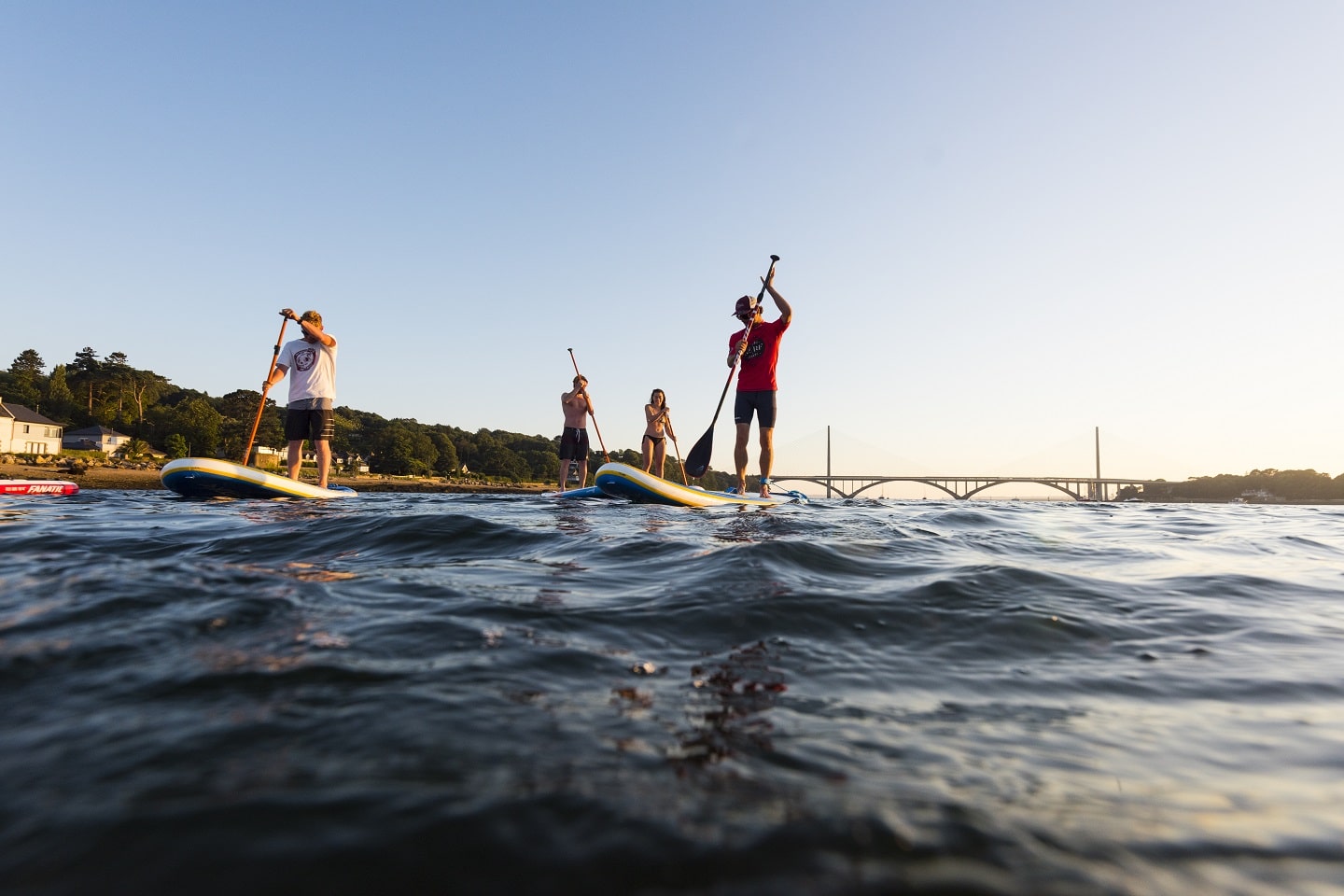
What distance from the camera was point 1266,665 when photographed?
2.74 meters

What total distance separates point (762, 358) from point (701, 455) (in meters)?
2.19

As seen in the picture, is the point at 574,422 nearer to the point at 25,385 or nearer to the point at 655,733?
the point at 655,733

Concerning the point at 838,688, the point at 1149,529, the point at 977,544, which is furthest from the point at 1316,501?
the point at 838,688

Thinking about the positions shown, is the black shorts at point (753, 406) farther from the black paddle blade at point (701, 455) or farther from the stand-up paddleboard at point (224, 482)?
the stand-up paddleboard at point (224, 482)

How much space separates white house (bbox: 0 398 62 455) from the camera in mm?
62594

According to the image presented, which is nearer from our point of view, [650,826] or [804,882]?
[804,882]

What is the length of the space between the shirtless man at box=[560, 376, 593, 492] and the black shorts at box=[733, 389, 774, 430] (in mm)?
5281

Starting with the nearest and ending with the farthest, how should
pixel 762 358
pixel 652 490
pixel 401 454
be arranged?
pixel 652 490 → pixel 762 358 → pixel 401 454

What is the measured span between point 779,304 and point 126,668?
31.9 ft

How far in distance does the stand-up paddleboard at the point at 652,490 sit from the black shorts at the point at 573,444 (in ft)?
14.8

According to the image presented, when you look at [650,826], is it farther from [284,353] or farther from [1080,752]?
[284,353]

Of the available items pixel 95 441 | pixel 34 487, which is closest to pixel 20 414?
pixel 95 441

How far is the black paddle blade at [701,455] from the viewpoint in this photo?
1177cm

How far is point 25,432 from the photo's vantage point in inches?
2569
